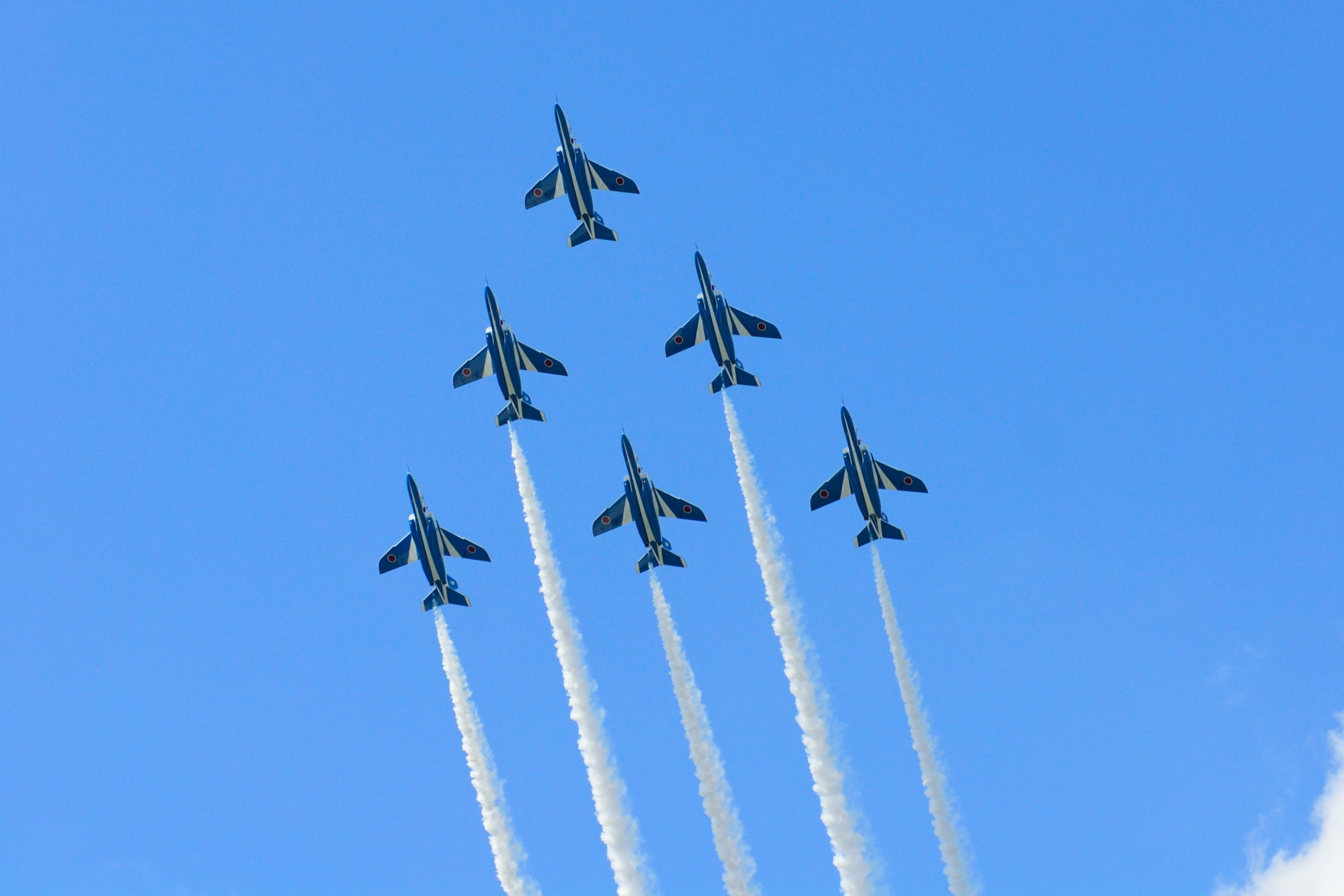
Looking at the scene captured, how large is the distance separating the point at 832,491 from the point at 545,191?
24.2 m

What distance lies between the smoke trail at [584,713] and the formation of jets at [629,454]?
14.9 feet

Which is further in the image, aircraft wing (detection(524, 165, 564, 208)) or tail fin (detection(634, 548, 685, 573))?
aircraft wing (detection(524, 165, 564, 208))

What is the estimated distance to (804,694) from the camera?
79.6 metres

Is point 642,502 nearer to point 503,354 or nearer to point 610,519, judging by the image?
point 610,519

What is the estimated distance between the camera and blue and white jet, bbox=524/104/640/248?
8725 centimetres

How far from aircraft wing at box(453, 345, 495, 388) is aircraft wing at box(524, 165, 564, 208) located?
981cm

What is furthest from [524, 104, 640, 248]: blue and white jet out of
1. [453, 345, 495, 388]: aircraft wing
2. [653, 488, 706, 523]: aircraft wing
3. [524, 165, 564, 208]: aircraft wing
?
[653, 488, 706, 523]: aircraft wing

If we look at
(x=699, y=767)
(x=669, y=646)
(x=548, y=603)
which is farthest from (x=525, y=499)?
(x=699, y=767)

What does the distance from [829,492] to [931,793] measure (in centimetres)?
1782

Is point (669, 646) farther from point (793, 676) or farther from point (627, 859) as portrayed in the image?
point (627, 859)

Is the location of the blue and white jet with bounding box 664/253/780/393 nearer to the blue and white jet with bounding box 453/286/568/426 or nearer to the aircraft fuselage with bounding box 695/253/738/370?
the aircraft fuselage with bounding box 695/253/738/370

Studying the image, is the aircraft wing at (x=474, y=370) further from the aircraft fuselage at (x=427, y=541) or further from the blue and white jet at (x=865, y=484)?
the blue and white jet at (x=865, y=484)

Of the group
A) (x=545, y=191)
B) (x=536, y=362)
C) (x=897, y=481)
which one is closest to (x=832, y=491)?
(x=897, y=481)

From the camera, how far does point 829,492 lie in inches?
3420
